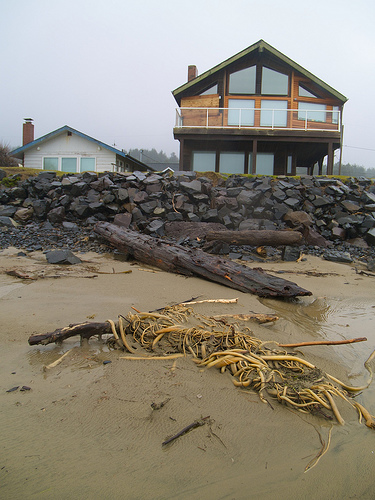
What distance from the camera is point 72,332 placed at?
2902mm

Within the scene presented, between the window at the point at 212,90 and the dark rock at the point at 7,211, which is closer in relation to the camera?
the dark rock at the point at 7,211

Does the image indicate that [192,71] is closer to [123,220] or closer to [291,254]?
[123,220]

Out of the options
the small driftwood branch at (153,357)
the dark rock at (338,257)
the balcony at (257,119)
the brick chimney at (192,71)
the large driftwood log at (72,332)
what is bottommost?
the small driftwood branch at (153,357)

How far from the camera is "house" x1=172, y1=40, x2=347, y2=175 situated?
1802 centimetres

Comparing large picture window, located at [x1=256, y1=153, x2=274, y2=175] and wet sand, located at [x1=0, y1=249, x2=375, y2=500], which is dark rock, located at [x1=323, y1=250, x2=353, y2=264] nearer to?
wet sand, located at [x1=0, y1=249, x2=375, y2=500]

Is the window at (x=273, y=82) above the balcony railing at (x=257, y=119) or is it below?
above

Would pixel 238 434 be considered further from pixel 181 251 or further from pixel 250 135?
pixel 250 135

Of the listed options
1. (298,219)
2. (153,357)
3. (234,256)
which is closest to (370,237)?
(298,219)

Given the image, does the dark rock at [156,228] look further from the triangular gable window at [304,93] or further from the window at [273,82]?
the triangular gable window at [304,93]

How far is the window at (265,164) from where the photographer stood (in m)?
20.0

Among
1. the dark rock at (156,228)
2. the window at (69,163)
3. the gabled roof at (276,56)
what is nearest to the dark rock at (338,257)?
the dark rock at (156,228)

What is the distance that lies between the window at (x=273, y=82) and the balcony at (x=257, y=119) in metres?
1.96

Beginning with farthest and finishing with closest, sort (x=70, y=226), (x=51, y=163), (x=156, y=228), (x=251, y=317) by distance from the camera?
(x=51, y=163) < (x=70, y=226) < (x=156, y=228) < (x=251, y=317)

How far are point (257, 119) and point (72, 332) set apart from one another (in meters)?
18.0
